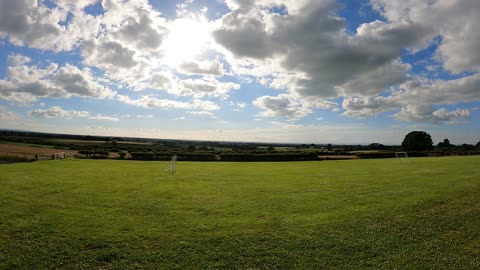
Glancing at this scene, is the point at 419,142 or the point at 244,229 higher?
the point at 419,142

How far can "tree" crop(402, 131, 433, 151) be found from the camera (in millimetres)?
103363

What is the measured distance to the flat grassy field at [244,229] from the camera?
10.9 m

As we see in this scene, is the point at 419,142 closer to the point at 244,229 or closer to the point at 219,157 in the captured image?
Answer: the point at 219,157

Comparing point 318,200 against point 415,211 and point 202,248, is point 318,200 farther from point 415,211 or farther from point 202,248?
point 202,248

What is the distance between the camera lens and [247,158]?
76.6 meters

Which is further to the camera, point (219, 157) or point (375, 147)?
point (375, 147)

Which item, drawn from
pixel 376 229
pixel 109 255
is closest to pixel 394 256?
pixel 376 229

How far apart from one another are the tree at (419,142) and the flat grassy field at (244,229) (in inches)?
3793

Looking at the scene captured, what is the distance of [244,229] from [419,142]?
4381 inches

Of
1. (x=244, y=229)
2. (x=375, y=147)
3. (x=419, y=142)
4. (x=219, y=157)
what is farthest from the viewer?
(x=375, y=147)

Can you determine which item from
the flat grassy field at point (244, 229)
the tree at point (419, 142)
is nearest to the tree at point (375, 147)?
the tree at point (419, 142)

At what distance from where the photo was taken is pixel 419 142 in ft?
340

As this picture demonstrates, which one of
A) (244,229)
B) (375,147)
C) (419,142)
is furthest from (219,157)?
(375,147)

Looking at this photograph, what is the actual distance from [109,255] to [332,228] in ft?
32.3
